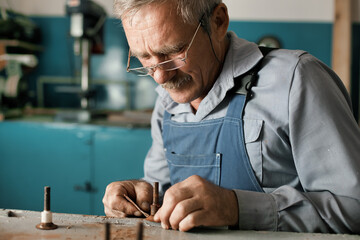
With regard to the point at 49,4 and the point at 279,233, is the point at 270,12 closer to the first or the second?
the point at 49,4

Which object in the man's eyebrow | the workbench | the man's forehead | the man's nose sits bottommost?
the workbench

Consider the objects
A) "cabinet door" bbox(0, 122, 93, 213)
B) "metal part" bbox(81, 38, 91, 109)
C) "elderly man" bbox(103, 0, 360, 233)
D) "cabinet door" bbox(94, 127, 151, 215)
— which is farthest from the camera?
"metal part" bbox(81, 38, 91, 109)

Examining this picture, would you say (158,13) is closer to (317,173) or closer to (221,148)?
(221,148)

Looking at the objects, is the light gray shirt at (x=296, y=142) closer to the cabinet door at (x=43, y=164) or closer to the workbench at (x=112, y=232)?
the workbench at (x=112, y=232)

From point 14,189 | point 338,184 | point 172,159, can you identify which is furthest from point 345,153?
point 14,189

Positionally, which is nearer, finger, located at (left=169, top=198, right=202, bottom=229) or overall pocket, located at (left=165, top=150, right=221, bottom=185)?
finger, located at (left=169, top=198, right=202, bottom=229)

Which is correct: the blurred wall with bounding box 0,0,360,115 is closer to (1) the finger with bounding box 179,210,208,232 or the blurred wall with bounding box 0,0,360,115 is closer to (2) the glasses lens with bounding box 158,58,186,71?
(2) the glasses lens with bounding box 158,58,186,71

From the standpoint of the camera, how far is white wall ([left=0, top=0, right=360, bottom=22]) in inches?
172

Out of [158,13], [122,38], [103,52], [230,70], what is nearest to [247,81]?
[230,70]

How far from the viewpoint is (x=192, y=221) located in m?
0.97

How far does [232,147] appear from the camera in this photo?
4.20 feet

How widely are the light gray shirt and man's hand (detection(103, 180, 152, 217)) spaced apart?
1.19ft

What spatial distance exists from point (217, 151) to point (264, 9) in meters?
3.61

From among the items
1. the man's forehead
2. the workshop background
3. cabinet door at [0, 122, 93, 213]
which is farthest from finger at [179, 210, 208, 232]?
the workshop background
